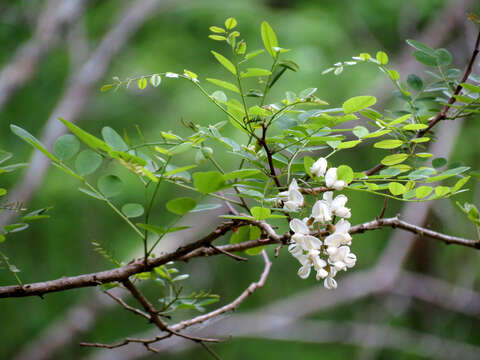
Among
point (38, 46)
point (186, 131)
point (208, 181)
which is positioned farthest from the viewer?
point (38, 46)

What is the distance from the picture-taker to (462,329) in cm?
266

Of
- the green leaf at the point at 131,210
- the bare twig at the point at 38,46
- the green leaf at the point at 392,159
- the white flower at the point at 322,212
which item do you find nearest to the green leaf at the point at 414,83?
the green leaf at the point at 392,159

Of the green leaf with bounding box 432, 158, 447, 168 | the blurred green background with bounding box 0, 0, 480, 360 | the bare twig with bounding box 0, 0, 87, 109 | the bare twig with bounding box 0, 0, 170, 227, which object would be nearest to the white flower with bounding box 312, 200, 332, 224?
the green leaf with bounding box 432, 158, 447, 168

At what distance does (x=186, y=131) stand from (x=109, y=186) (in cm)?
161

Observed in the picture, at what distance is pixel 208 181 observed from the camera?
0.37m

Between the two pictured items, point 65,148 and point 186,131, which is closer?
point 65,148

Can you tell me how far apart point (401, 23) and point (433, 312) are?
1.72 metres

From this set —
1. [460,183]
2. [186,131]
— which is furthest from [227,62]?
[186,131]

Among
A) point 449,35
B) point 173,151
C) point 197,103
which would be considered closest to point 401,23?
point 449,35

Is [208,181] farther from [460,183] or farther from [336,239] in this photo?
[460,183]

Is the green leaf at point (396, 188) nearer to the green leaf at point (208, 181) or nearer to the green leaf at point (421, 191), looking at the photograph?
the green leaf at point (421, 191)

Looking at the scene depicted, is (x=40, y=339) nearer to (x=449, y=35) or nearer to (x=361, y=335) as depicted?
→ (x=361, y=335)

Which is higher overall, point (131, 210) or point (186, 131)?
point (186, 131)

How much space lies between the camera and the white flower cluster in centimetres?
40
